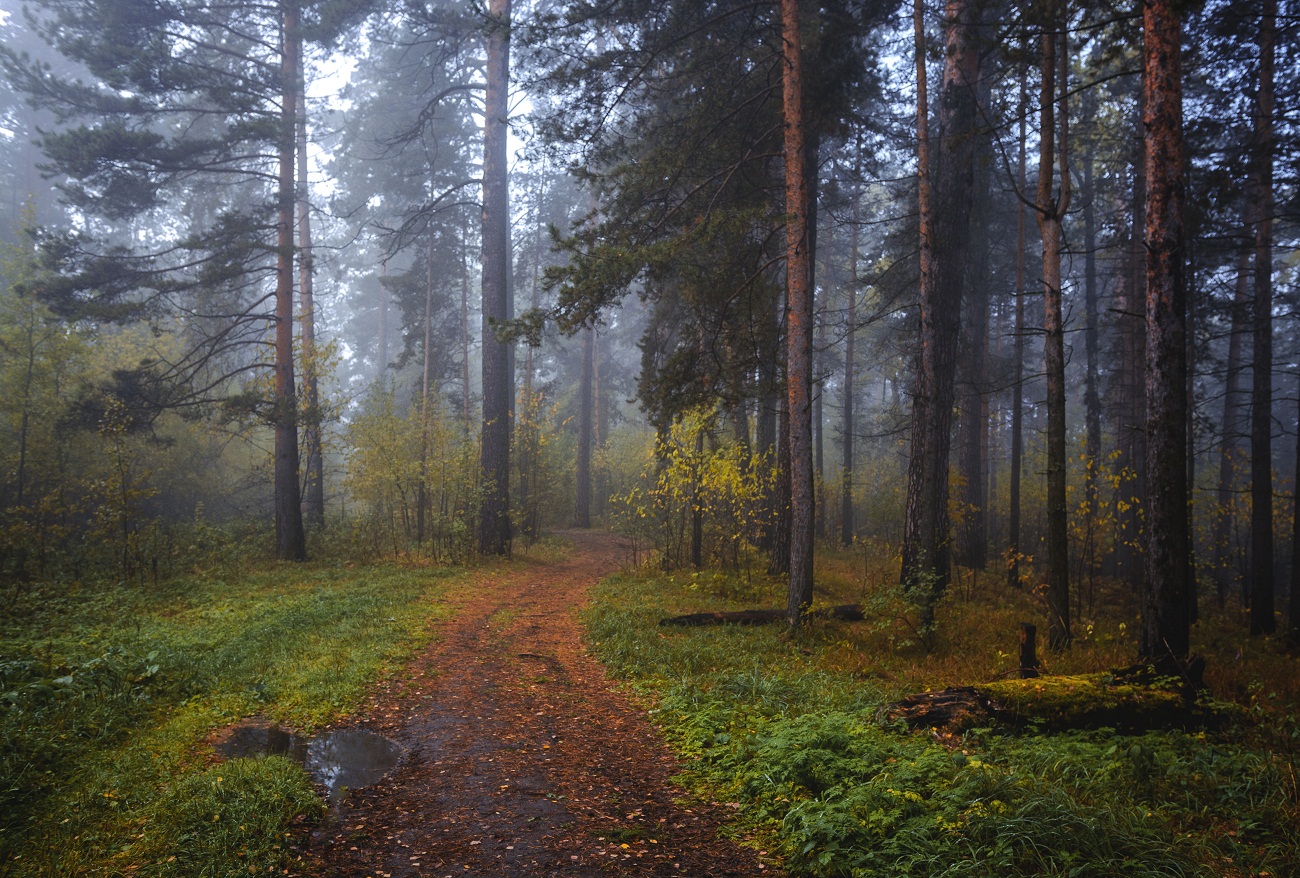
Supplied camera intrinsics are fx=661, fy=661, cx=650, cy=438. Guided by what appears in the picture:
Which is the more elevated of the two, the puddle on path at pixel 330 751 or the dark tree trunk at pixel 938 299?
the dark tree trunk at pixel 938 299

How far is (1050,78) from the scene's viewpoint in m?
Result: 9.23

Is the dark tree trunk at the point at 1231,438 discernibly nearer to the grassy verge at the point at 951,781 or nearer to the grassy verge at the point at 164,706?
the grassy verge at the point at 951,781

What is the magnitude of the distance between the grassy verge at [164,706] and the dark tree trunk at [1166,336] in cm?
797

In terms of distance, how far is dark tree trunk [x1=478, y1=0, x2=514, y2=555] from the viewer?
1786 centimetres

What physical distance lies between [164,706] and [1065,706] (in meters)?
8.47

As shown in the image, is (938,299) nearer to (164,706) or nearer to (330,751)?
(330,751)

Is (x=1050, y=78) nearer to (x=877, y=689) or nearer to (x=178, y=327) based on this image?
(x=877, y=689)

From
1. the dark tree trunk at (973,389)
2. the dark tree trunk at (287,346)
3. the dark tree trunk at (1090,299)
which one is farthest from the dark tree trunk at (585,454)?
the dark tree trunk at (1090,299)

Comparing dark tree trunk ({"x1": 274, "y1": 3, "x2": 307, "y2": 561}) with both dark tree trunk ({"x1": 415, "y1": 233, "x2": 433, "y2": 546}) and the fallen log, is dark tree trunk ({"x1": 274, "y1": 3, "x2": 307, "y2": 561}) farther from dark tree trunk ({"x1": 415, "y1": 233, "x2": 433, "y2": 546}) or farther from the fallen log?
the fallen log

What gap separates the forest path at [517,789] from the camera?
161 inches

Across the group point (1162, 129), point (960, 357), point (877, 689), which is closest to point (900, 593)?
point (877, 689)

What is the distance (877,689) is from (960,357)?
41.4ft

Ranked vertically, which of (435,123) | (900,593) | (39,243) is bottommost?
(900,593)

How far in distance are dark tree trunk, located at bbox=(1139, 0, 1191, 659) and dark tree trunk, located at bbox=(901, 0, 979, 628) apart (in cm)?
243
